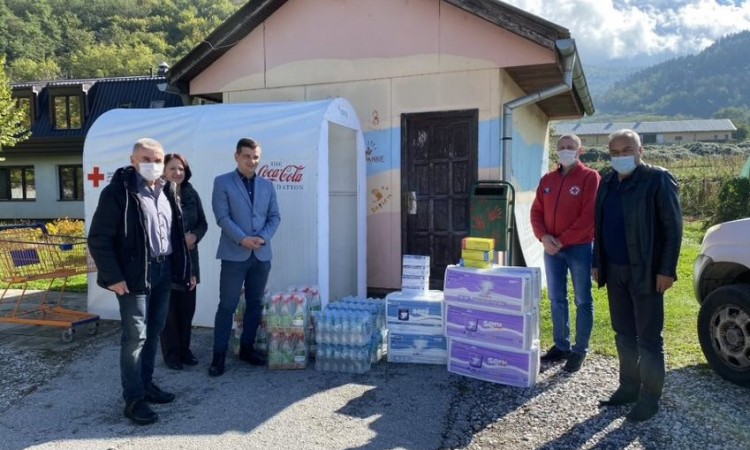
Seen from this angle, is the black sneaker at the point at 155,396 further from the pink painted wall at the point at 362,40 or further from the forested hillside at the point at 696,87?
the forested hillside at the point at 696,87

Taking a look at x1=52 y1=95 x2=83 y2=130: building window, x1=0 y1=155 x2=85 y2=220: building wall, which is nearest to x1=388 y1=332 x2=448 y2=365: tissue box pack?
x1=0 y1=155 x2=85 y2=220: building wall

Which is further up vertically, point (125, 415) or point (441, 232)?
point (441, 232)

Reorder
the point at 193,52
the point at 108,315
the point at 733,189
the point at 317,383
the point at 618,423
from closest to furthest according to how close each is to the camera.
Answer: the point at 618,423, the point at 317,383, the point at 108,315, the point at 193,52, the point at 733,189

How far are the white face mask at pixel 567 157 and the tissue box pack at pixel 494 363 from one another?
173 centimetres

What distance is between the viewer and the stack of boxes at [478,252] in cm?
504

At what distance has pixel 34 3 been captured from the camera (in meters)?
68.3

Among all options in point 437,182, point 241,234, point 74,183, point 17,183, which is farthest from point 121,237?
point 17,183

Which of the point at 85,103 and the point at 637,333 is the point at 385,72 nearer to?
the point at 637,333

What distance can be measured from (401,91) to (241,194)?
12.2 ft

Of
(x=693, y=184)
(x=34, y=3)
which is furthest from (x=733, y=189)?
(x=34, y=3)

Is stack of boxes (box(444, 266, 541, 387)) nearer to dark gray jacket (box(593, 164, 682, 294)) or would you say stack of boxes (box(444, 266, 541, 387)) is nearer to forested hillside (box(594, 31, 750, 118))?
dark gray jacket (box(593, 164, 682, 294))

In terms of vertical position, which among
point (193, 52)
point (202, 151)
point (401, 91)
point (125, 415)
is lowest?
point (125, 415)

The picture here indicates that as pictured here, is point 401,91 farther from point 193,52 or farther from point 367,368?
point 367,368

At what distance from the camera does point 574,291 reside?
523 cm
